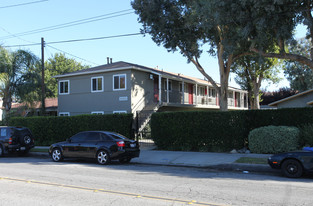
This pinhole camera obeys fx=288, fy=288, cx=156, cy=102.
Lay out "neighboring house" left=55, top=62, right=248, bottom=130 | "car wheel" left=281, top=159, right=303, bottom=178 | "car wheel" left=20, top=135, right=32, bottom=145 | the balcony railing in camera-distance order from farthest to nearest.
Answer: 1. the balcony railing
2. "neighboring house" left=55, top=62, right=248, bottom=130
3. "car wheel" left=20, top=135, right=32, bottom=145
4. "car wheel" left=281, top=159, right=303, bottom=178

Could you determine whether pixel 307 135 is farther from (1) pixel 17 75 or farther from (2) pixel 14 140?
(1) pixel 17 75

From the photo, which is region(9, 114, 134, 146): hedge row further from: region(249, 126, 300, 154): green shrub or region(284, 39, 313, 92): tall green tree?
region(284, 39, 313, 92): tall green tree

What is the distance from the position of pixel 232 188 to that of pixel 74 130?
555 inches

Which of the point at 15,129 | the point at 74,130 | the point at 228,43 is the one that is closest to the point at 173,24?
the point at 228,43

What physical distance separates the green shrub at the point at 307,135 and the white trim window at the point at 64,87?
65.0 feet

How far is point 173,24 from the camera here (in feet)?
67.9

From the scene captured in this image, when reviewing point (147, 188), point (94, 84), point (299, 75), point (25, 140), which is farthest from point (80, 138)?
point (299, 75)

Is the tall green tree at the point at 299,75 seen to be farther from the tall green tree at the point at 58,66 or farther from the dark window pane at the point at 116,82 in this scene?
the tall green tree at the point at 58,66

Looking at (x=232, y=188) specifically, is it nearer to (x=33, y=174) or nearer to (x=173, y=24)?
(x=33, y=174)

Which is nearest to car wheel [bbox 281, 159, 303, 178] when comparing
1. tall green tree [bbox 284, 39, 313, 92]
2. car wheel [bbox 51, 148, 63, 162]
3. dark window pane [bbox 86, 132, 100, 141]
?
dark window pane [bbox 86, 132, 100, 141]

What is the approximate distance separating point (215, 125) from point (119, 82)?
10.7 m

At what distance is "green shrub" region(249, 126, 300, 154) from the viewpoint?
13391mm

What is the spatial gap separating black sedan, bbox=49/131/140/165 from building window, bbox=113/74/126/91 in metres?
10.7

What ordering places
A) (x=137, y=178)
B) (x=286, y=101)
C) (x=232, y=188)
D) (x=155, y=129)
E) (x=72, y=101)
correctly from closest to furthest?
(x=232, y=188) < (x=137, y=178) < (x=155, y=129) < (x=72, y=101) < (x=286, y=101)
